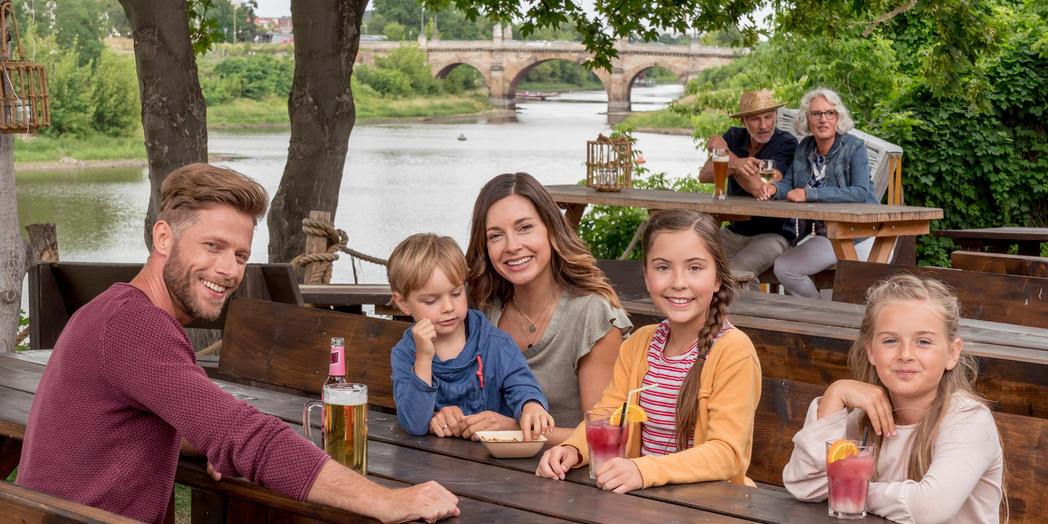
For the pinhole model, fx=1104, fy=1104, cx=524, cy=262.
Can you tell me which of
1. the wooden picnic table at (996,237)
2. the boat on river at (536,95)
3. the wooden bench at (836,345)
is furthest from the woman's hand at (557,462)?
the boat on river at (536,95)

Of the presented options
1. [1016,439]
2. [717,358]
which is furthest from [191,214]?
[1016,439]

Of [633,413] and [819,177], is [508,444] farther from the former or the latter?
[819,177]

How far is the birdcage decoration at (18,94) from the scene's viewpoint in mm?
4820

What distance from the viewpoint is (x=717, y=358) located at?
218 cm

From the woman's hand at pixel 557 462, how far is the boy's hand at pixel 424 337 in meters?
0.35

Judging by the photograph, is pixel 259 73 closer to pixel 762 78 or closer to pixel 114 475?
pixel 762 78

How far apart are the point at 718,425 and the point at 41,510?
1.23 meters

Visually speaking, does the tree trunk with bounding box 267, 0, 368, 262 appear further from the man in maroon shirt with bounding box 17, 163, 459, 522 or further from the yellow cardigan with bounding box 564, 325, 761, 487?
the man in maroon shirt with bounding box 17, 163, 459, 522

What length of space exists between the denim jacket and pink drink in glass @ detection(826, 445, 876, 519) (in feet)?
12.6

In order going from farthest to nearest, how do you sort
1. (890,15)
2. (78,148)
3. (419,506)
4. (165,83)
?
(78,148) → (890,15) → (165,83) → (419,506)

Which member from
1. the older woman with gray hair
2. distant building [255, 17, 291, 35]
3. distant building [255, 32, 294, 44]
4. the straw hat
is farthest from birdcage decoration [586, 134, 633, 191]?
distant building [255, 17, 291, 35]

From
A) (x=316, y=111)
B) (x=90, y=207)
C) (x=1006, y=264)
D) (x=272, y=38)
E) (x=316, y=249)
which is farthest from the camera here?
(x=272, y=38)

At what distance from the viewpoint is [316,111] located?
686 centimetres

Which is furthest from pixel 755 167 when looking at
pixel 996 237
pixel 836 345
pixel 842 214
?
pixel 836 345
